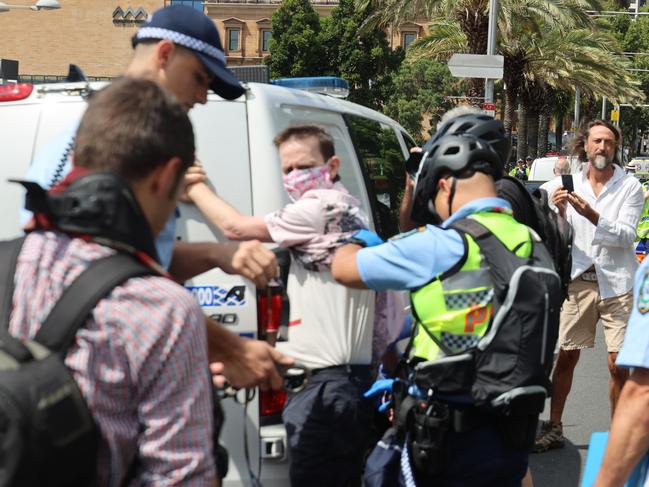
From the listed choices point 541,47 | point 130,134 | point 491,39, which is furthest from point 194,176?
point 541,47

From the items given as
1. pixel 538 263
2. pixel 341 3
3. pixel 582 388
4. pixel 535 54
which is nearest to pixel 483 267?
pixel 538 263

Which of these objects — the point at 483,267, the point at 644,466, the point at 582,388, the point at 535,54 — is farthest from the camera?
the point at 535,54

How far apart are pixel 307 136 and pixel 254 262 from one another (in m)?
1.04

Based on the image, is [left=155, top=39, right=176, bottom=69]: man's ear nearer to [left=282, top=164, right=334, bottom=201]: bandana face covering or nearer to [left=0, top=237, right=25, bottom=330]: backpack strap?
[left=282, top=164, right=334, bottom=201]: bandana face covering

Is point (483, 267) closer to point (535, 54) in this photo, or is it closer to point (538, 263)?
point (538, 263)

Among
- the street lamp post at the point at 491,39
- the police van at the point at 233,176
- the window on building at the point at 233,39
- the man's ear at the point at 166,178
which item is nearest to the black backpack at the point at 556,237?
the police van at the point at 233,176

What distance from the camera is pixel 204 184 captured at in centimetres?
328

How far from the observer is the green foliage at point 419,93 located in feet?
195

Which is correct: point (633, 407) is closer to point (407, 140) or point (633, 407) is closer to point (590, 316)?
point (407, 140)

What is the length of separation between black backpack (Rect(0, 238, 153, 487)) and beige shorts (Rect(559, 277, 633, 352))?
4793mm

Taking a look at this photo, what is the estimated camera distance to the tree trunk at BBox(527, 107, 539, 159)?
4246cm

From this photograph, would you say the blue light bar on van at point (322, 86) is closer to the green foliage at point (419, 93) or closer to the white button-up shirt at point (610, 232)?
the white button-up shirt at point (610, 232)

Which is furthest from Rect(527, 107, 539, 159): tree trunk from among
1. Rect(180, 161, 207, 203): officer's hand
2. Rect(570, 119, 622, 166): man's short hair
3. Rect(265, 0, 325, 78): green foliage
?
Rect(180, 161, 207, 203): officer's hand

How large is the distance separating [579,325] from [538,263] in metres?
3.39
